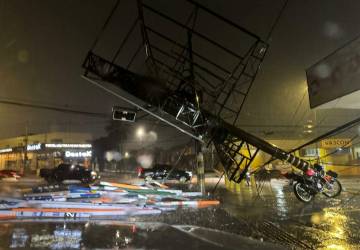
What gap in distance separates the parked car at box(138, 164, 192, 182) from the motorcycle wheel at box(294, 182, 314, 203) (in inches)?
717

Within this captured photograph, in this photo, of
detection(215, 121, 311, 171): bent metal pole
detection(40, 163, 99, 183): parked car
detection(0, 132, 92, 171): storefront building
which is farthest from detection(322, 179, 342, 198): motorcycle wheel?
detection(0, 132, 92, 171): storefront building

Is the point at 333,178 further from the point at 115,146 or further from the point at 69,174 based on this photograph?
the point at 115,146

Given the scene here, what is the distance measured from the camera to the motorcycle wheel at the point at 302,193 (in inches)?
516

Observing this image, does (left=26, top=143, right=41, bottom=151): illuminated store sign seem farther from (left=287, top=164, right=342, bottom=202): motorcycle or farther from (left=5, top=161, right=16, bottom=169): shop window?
(left=287, top=164, right=342, bottom=202): motorcycle

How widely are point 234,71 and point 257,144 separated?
3330 mm

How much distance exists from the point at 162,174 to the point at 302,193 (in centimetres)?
2129

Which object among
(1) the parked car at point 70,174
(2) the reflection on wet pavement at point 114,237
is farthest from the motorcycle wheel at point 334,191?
(1) the parked car at point 70,174

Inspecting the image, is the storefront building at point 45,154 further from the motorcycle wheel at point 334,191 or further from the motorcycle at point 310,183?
the motorcycle wheel at point 334,191

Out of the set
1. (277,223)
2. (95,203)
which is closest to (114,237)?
(95,203)

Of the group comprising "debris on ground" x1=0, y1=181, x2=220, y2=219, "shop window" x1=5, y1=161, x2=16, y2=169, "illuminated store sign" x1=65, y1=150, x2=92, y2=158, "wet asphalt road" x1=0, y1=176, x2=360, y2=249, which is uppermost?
"illuminated store sign" x1=65, y1=150, x2=92, y2=158

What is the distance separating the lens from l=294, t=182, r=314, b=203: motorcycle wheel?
516 inches

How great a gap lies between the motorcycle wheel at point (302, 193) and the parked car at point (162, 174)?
1821cm

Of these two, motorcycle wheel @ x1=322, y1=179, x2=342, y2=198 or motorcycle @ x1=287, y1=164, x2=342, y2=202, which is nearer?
motorcycle @ x1=287, y1=164, x2=342, y2=202

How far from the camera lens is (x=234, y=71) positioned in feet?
50.7
